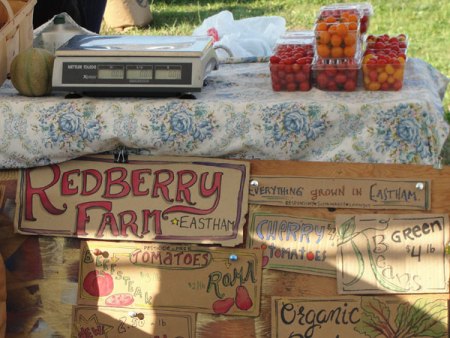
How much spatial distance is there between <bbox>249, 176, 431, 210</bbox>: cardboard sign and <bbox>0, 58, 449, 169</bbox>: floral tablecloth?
0.24 ft

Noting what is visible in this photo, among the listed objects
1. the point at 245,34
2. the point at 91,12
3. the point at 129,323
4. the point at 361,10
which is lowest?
the point at 129,323

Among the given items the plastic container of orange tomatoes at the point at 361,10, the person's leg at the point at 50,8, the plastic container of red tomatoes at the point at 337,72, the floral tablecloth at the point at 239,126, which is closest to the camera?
the floral tablecloth at the point at 239,126

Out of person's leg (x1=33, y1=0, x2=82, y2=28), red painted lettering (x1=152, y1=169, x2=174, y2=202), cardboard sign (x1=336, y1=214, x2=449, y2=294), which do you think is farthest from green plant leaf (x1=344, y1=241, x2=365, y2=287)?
person's leg (x1=33, y1=0, x2=82, y2=28)

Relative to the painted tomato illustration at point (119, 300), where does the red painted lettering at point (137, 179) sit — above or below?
above

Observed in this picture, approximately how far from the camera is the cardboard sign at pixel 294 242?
290 centimetres

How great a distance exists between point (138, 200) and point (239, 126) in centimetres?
43

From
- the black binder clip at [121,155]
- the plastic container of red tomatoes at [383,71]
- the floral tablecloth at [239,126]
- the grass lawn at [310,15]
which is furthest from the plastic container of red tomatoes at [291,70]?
the grass lawn at [310,15]

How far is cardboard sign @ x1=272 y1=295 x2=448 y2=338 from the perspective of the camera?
2.88 m

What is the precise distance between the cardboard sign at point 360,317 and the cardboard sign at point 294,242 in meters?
0.11

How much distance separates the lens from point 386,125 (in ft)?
9.15

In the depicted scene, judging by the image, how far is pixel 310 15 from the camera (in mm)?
8266

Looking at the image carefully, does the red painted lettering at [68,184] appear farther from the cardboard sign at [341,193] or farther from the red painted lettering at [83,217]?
the cardboard sign at [341,193]

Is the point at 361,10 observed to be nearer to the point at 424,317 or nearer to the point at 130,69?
the point at 130,69

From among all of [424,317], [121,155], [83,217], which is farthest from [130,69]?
[424,317]
